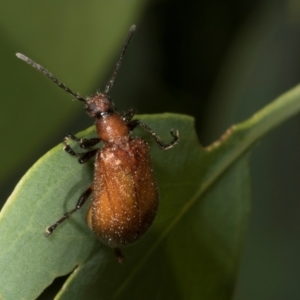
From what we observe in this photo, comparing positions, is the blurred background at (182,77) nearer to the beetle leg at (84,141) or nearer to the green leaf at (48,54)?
the green leaf at (48,54)

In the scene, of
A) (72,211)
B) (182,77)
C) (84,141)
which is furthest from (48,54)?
(182,77)

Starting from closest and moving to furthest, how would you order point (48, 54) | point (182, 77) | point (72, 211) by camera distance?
1. point (72, 211)
2. point (48, 54)
3. point (182, 77)

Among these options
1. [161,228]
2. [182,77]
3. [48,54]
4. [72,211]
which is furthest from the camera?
[182,77]

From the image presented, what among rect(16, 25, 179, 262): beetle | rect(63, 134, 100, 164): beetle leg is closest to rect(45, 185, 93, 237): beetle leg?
rect(16, 25, 179, 262): beetle

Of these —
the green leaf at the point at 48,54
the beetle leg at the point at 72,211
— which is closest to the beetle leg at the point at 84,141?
the beetle leg at the point at 72,211

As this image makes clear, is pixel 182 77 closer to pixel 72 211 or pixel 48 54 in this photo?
pixel 48 54

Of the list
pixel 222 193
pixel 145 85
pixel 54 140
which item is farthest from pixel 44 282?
pixel 145 85

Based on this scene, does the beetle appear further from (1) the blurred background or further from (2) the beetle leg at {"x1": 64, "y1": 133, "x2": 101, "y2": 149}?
(1) the blurred background
